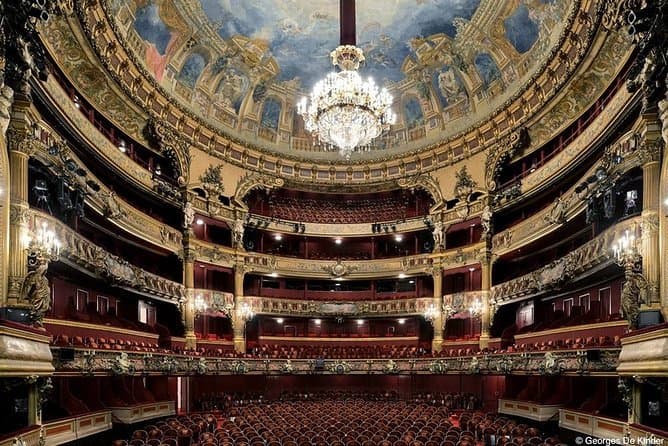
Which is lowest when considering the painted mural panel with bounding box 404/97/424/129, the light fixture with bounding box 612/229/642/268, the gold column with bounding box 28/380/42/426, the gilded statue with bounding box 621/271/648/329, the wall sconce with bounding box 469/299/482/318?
the gold column with bounding box 28/380/42/426

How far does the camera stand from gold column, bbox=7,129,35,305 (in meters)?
10.4

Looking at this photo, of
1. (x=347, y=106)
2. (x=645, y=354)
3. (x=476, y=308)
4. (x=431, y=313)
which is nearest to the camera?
(x=645, y=354)

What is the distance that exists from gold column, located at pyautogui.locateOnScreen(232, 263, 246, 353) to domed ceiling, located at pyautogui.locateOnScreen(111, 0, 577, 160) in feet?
21.3

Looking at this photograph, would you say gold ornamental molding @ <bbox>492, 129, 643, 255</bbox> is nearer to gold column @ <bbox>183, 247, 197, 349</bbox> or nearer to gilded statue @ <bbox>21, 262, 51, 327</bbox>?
gilded statue @ <bbox>21, 262, 51, 327</bbox>

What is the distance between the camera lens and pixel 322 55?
25.4 meters

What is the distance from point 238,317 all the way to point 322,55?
12.6 m

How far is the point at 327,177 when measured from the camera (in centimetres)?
2895

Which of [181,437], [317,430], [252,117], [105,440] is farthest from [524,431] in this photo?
[252,117]

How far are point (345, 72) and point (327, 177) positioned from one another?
12.6 metres

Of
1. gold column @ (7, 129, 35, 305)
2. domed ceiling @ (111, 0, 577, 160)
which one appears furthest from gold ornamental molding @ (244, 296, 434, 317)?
gold column @ (7, 129, 35, 305)

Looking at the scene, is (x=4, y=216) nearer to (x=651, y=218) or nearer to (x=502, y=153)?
(x=651, y=218)

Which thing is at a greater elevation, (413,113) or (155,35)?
(155,35)

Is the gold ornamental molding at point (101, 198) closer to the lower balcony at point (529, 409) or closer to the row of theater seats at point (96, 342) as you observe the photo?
the row of theater seats at point (96, 342)

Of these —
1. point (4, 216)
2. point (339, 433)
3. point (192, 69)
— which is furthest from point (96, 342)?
point (192, 69)
